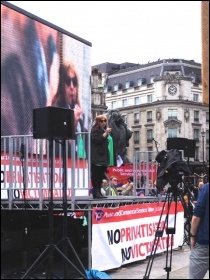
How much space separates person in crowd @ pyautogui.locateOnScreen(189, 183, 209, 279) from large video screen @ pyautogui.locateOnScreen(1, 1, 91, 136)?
320cm

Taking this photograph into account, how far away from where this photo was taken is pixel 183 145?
916 centimetres

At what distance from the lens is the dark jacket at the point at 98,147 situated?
26.0 ft

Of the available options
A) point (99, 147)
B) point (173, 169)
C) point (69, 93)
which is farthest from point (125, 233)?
point (69, 93)

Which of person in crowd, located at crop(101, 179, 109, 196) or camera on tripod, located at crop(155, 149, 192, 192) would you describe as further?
person in crowd, located at crop(101, 179, 109, 196)

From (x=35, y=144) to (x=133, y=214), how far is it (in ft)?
6.54

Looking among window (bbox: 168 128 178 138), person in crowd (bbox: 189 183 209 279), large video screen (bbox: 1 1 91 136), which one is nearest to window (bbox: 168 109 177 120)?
window (bbox: 168 128 178 138)

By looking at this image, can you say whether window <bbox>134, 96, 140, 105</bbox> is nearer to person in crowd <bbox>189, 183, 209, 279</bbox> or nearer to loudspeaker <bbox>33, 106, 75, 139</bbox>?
loudspeaker <bbox>33, 106, 75, 139</bbox>

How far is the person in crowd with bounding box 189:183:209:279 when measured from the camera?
470 centimetres

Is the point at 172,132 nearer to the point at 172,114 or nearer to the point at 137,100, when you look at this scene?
the point at 172,114

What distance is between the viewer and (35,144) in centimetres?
780

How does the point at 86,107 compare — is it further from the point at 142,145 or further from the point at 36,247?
the point at 142,145

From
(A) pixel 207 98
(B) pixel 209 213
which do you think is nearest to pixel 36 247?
(B) pixel 209 213

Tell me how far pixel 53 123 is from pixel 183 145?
12.1ft

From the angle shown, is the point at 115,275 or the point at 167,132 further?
the point at 167,132
